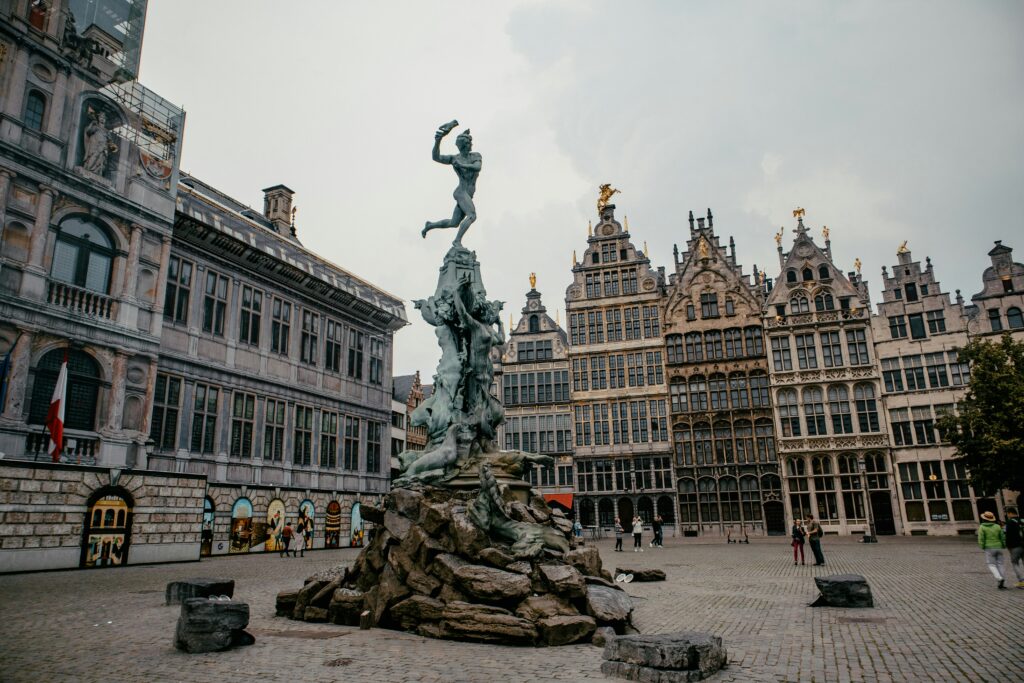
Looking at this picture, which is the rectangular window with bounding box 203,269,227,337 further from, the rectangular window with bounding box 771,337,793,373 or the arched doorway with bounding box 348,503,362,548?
the rectangular window with bounding box 771,337,793,373

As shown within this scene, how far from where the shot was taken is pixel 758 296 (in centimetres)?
4806

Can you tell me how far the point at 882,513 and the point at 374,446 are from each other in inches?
1321

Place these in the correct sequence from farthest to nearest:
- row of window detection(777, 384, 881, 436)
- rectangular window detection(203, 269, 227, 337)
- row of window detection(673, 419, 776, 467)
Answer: row of window detection(673, 419, 776, 467)
row of window detection(777, 384, 881, 436)
rectangular window detection(203, 269, 227, 337)

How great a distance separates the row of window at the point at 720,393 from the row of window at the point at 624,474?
431cm

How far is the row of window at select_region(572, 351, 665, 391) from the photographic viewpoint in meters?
49.4

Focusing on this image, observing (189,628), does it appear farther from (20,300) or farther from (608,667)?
(20,300)

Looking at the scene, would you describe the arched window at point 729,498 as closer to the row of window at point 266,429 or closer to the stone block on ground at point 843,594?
the row of window at point 266,429

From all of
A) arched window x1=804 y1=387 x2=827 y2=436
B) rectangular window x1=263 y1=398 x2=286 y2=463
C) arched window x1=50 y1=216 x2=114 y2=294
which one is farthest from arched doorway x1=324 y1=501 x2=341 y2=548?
arched window x1=804 y1=387 x2=827 y2=436

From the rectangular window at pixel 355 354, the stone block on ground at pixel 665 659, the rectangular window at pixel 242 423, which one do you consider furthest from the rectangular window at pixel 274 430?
the stone block on ground at pixel 665 659

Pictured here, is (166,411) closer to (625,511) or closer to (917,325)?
(625,511)

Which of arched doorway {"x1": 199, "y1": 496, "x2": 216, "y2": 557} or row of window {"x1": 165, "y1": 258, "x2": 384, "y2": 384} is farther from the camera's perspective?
row of window {"x1": 165, "y1": 258, "x2": 384, "y2": 384}

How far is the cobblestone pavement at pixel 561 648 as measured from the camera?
7582mm

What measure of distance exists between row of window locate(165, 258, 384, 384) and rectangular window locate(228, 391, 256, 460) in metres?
2.91

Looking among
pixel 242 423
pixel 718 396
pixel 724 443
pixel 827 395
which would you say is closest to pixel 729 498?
pixel 724 443
